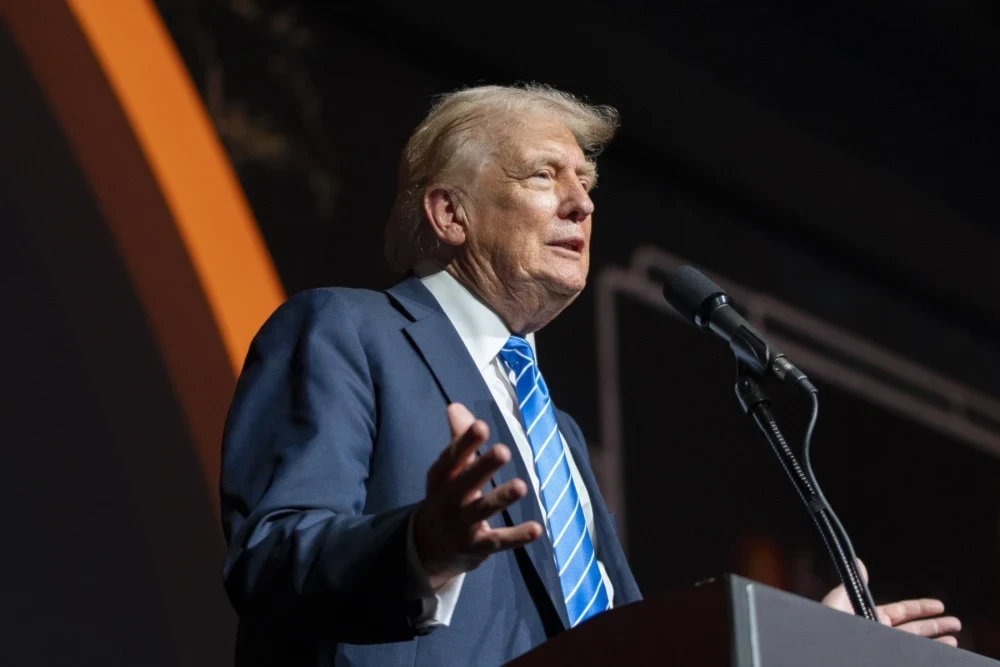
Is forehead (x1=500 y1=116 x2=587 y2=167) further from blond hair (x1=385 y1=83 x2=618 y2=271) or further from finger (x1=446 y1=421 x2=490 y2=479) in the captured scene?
finger (x1=446 y1=421 x2=490 y2=479)

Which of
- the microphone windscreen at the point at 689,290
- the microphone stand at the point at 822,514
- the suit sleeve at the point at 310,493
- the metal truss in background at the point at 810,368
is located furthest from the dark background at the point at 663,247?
the microphone stand at the point at 822,514

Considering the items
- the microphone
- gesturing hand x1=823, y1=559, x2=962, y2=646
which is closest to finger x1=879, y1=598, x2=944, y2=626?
gesturing hand x1=823, y1=559, x2=962, y2=646

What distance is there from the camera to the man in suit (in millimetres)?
1287

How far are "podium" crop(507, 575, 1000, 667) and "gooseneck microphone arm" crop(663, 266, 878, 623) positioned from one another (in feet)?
1.02

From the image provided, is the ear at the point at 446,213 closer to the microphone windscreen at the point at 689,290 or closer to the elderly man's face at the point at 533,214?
the elderly man's face at the point at 533,214

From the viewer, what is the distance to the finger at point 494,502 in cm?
112

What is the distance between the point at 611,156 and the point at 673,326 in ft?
1.67

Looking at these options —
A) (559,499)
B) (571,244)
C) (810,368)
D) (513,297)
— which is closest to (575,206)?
(571,244)

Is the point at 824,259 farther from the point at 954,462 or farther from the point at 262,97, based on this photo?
the point at 262,97

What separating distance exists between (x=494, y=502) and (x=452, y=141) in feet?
4.19

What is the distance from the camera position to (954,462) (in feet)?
13.0

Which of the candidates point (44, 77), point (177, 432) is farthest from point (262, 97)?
point (177, 432)

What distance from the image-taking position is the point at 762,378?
70.3 inches

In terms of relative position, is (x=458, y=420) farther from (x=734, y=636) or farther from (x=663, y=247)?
(x=663, y=247)
